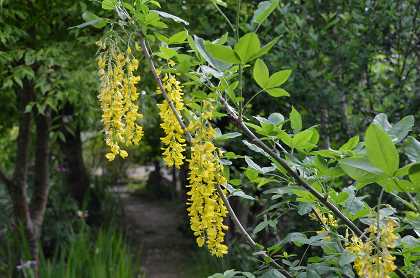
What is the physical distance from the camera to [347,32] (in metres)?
3.60

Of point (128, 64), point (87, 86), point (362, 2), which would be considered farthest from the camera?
point (87, 86)

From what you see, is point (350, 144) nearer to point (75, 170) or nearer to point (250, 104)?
point (250, 104)

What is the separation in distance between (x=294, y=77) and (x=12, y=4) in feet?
5.84

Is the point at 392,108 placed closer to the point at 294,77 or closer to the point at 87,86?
the point at 294,77

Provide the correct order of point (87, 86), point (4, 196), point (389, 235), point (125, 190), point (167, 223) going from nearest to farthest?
point (389, 235)
point (87, 86)
point (4, 196)
point (167, 223)
point (125, 190)

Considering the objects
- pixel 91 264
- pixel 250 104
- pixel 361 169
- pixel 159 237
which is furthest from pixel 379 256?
pixel 159 237

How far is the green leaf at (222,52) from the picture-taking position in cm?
102

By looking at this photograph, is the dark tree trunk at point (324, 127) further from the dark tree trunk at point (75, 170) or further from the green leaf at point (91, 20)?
the dark tree trunk at point (75, 170)

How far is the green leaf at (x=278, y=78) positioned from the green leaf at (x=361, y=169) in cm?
23

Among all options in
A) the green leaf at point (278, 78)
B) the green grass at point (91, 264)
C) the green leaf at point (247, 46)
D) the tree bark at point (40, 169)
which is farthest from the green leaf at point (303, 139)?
the tree bark at point (40, 169)

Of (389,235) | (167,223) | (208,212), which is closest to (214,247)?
(208,212)

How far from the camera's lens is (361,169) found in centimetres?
99

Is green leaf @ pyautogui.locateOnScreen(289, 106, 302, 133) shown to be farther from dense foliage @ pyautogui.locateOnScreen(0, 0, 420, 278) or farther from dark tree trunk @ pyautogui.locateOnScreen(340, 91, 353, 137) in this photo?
dark tree trunk @ pyautogui.locateOnScreen(340, 91, 353, 137)

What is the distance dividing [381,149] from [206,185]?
57cm
